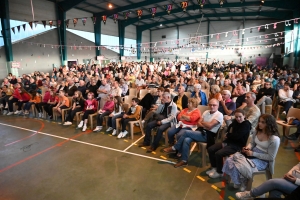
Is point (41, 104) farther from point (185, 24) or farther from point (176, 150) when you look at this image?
point (185, 24)

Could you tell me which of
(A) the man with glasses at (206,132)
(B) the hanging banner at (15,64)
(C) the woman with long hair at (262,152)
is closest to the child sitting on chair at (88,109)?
(A) the man with glasses at (206,132)

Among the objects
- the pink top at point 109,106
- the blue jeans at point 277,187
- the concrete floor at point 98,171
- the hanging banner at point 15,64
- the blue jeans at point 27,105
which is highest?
the hanging banner at point 15,64

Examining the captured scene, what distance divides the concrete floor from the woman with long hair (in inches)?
11.8

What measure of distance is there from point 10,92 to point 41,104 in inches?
79.5

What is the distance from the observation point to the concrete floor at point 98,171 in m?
2.50

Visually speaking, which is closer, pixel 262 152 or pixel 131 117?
pixel 262 152

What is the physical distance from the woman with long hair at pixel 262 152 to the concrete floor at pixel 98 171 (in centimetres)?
30

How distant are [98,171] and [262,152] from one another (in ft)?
7.90

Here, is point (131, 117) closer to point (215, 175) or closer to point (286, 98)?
point (215, 175)

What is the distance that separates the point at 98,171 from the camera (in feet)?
9.89

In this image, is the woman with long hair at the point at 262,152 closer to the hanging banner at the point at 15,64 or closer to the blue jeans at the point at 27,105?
the blue jeans at the point at 27,105

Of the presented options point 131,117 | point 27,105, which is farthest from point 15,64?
point 131,117

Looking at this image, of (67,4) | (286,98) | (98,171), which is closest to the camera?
(98,171)

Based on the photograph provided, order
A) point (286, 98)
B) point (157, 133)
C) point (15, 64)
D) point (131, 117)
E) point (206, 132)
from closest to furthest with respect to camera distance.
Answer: point (206, 132) < point (157, 133) < point (131, 117) < point (286, 98) < point (15, 64)
